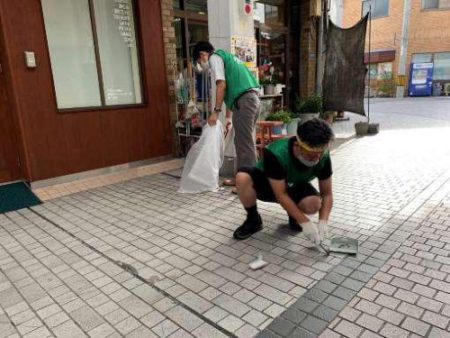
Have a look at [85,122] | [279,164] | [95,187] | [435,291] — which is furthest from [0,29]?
[435,291]

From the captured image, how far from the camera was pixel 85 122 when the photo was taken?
5066mm

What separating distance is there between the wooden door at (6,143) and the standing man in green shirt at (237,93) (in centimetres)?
250

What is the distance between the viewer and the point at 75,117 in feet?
16.3

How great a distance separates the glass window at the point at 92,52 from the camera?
480 cm

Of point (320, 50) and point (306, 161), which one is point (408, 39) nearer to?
point (320, 50)

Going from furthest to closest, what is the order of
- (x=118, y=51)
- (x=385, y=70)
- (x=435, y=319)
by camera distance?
(x=385, y=70) < (x=118, y=51) < (x=435, y=319)

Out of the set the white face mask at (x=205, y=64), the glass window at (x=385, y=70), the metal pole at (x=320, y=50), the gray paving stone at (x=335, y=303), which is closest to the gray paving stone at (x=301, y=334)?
the gray paving stone at (x=335, y=303)

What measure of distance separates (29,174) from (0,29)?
1.79 metres

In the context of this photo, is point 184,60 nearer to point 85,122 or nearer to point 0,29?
point 85,122

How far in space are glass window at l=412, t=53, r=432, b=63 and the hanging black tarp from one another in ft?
53.6

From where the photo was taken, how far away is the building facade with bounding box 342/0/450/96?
790 inches

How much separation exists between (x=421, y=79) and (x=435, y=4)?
4.26 metres

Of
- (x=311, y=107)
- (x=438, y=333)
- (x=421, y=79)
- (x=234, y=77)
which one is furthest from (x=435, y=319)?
(x=421, y=79)

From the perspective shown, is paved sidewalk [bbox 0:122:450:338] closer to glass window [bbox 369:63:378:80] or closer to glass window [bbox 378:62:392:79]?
glass window [bbox 378:62:392:79]
